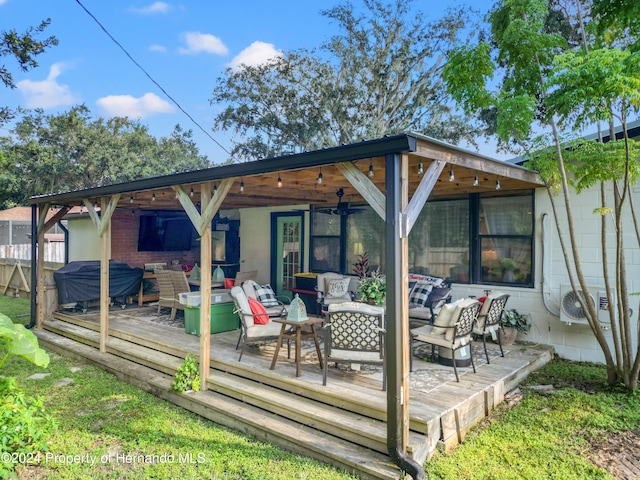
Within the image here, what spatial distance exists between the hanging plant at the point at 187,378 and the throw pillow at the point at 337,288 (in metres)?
2.86

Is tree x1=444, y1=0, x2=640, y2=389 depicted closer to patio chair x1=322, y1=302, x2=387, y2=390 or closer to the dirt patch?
the dirt patch

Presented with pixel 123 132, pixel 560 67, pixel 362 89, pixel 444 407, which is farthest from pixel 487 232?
pixel 123 132

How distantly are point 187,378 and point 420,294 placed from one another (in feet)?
11.7

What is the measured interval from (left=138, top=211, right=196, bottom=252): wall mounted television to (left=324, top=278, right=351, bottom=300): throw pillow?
5.66 m

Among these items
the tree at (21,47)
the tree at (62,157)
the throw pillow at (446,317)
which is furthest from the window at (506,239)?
the tree at (62,157)

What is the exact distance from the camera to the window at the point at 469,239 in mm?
6262

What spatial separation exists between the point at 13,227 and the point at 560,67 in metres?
20.8

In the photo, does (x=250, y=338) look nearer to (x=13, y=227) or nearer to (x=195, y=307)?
(x=195, y=307)

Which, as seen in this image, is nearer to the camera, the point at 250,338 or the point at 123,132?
the point at 250,338

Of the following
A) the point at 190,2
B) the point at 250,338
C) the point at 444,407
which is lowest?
the point at 444,407

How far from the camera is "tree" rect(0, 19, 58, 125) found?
8328mm

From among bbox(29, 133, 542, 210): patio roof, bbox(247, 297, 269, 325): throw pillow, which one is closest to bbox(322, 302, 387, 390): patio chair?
bbox(247, 297, 269, 325): throw pillow

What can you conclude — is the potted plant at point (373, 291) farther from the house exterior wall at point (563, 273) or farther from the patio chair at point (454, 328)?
the house exterior wall at point (563, 273)

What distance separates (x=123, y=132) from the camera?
72.8ft
